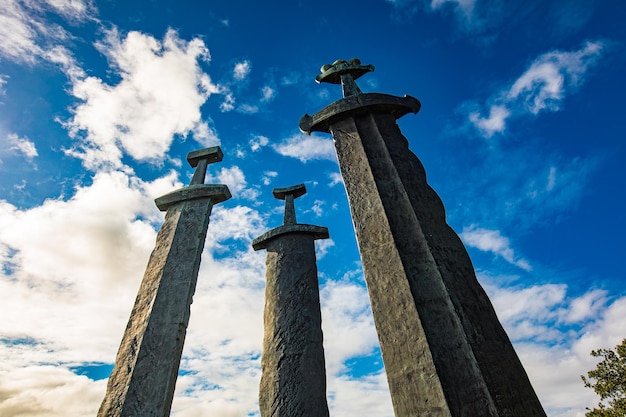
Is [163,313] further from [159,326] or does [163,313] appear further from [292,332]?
[292,332]

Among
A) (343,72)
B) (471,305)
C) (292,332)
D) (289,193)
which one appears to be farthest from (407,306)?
(289,193)

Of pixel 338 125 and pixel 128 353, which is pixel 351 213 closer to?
pixel 338 125

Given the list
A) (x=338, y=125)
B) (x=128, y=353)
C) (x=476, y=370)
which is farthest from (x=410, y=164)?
(x=128, y=353)

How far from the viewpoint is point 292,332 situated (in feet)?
16.3

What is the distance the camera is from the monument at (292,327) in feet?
14.7

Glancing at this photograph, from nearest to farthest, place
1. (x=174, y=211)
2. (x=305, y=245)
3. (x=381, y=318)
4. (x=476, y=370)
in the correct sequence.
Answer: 1. (x=476, y=370)
2. (x=381, y=318)
3. (x=174, y=211)
4. (x=305, y=245)

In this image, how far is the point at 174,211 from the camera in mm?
5223

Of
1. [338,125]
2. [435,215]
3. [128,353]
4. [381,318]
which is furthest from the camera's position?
[128,353]

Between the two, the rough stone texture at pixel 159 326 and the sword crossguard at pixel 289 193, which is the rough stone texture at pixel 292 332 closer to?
the sword crossguard at pixel 289 193

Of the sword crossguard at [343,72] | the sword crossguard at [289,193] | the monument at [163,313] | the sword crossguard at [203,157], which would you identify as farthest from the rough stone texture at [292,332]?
the sword crossguard at [343,72]

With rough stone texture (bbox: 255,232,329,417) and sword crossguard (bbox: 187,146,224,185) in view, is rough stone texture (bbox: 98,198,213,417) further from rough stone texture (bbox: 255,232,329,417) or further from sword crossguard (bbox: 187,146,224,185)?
rough stone texture (bbox: 255,232,329,417)

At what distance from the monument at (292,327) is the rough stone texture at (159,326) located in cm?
141

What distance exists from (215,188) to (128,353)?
8.10 feet

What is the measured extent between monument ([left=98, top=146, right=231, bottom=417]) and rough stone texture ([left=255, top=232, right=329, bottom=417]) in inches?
54.5
